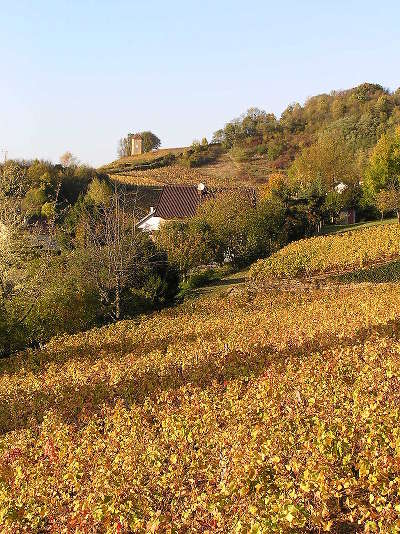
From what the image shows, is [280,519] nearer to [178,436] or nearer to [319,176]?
[178,436]

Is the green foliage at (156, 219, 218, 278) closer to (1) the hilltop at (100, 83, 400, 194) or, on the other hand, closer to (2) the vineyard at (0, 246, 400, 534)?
(2) the vineyard at (0, 246, 400, 534)

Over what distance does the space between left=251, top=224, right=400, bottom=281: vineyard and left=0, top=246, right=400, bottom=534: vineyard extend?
52.1 ft

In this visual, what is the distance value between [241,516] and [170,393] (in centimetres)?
587

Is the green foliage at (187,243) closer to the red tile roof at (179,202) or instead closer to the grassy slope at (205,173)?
the red tile roof at (179,202)

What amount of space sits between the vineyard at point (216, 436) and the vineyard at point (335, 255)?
52.1 ft

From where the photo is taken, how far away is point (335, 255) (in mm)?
35031

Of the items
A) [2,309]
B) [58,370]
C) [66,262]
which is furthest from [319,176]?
[58,370]

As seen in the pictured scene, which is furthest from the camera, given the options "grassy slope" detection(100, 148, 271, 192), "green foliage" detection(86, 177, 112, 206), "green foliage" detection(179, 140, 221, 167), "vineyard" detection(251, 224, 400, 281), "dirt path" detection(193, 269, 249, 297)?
"green foliage" detection(179, 140, 221, 167)

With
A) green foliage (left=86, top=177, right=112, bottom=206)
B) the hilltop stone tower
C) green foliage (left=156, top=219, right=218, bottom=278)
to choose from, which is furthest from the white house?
the hilltop stone tower

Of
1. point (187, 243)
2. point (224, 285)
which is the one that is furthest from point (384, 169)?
point (224, 285)

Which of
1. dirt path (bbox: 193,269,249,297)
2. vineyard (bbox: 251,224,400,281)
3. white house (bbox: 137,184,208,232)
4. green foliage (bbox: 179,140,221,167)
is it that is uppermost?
green foliage (bbox: 179,140,221,167)

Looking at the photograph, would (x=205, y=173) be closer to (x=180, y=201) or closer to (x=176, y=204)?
(x=180, y=201)

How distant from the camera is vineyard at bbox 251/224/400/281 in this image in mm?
33406

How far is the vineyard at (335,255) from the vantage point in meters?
33.4
